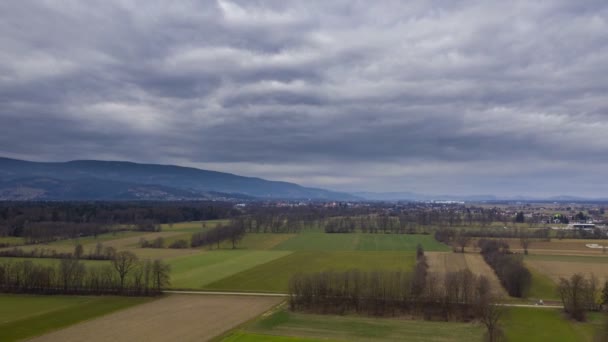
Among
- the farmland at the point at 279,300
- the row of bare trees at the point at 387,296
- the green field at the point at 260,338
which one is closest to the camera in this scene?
the green field at the point at 260,338

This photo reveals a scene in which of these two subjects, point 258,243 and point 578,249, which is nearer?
point 578,249

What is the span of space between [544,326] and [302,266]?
120ft

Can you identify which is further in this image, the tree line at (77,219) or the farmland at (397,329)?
the tree line at (77,219)

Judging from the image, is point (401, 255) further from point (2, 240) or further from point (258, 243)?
point (2, 240)

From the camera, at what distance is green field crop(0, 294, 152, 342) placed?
37.9 metres

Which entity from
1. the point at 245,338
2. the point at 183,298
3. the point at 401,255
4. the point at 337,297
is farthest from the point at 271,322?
the point at 401,255

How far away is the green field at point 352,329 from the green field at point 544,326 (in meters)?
3.03

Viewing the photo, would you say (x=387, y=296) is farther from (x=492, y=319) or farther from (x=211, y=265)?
(x=211, y=265)

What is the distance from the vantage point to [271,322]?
40469 millimetres

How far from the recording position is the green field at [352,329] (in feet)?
119

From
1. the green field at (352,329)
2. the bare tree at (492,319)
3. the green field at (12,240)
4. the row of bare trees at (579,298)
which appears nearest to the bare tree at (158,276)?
the green field at (352,329)

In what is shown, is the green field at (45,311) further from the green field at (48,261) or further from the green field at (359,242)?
the green field at (359,242)

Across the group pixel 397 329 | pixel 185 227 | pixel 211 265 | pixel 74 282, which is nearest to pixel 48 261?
pixel 74 282

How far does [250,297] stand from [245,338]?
15409 millimetres
